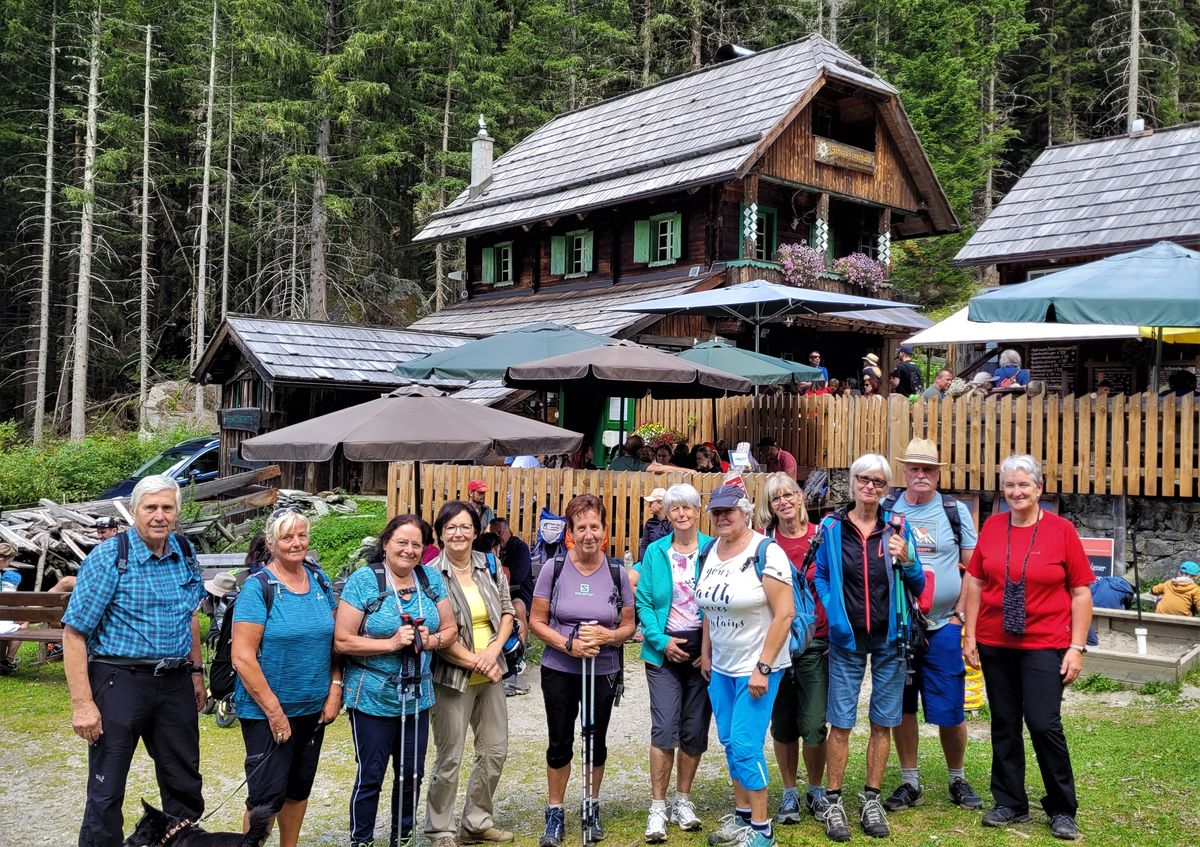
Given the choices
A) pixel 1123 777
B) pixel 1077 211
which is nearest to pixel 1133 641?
pixel 1123 777

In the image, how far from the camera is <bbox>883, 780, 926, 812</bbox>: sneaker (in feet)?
18.0

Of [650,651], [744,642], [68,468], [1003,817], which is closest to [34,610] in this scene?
[650,651]

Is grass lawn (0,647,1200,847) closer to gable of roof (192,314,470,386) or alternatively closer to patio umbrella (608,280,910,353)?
patio umbrella (608,280,910,353)

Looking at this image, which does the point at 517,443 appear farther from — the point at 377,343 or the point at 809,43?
the point at 809,43

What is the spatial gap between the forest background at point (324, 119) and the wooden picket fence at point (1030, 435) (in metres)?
21.2

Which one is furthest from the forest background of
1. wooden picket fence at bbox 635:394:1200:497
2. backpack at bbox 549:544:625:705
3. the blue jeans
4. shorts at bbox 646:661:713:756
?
the blue jeans

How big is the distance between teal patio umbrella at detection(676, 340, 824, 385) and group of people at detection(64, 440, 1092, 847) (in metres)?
7.17

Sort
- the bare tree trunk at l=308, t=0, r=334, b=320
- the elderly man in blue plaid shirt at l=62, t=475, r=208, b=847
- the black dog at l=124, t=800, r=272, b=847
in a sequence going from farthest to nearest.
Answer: the bare tree trunk at l=308, t=0, r=334, b=320, the elderly man in blue plaid shirt at l=62, t=475, r=208, b=847, the black dog at l=124, t=800, r=272, b=847

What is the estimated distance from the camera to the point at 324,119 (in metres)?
31.5

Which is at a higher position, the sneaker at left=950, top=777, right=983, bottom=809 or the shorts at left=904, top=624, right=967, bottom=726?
the shorts at left=904, top=624, right=967, bottom=726

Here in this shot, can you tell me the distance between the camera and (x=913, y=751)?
18.3 ft

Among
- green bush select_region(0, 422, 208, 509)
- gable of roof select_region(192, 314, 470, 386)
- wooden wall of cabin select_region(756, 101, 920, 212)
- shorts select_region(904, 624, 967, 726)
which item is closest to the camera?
shorts select_region(904, 624, 967, 726)

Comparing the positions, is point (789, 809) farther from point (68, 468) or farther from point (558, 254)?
point (558, 254)

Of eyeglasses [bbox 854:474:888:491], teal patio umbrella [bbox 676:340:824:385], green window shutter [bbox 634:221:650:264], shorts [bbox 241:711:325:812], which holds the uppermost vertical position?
green window shutter [bbox 634:221:650:264]
